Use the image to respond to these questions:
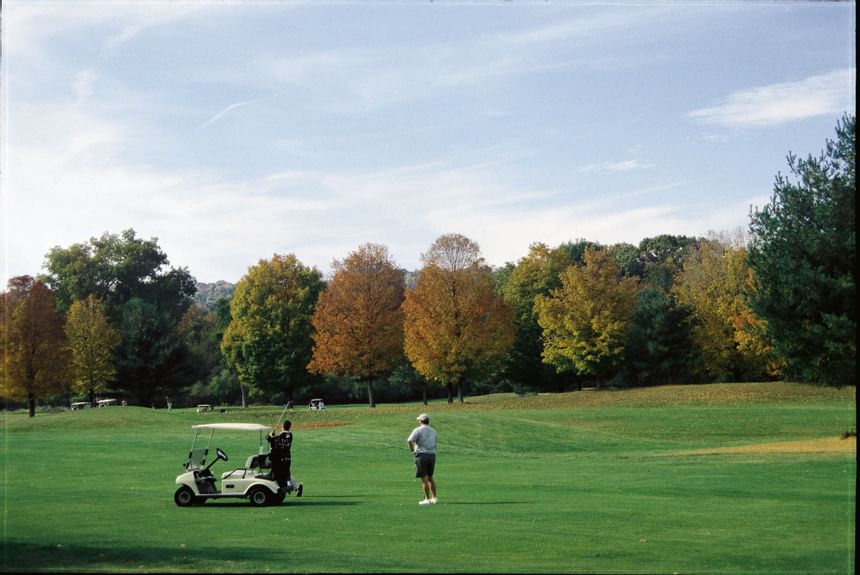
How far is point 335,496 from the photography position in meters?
22.9

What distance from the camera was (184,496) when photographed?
20516 mm

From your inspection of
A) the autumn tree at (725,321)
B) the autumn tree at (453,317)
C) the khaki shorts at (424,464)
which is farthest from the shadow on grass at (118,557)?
the autumn tree at (725,321)

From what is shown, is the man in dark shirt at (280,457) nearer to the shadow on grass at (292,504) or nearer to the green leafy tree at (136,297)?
the shadow on grass at (292,504)

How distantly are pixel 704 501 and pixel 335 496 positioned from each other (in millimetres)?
8739

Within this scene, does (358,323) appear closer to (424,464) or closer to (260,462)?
(260,462)

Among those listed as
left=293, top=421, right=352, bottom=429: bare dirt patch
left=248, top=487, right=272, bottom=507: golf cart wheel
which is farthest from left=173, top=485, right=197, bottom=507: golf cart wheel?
left=293, top=421, right=352, bottom=429: bare dirt patch

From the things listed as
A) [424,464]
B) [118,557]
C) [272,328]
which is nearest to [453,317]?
[272,328]

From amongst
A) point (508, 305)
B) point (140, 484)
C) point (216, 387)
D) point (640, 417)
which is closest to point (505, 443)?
point (640, 417)

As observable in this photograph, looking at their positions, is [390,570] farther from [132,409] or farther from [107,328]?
[107,328]

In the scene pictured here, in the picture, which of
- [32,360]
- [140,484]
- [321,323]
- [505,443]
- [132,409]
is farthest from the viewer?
[321,323]

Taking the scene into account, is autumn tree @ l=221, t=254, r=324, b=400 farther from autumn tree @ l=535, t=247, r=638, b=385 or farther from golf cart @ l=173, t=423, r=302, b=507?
golf cart @ l=173, t=423, r=302, b=507

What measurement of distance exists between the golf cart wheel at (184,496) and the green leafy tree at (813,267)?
2579 centimetres

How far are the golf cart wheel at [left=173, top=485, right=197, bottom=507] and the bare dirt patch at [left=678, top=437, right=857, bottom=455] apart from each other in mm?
23766

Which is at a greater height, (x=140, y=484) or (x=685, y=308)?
(x=685, y=308)
